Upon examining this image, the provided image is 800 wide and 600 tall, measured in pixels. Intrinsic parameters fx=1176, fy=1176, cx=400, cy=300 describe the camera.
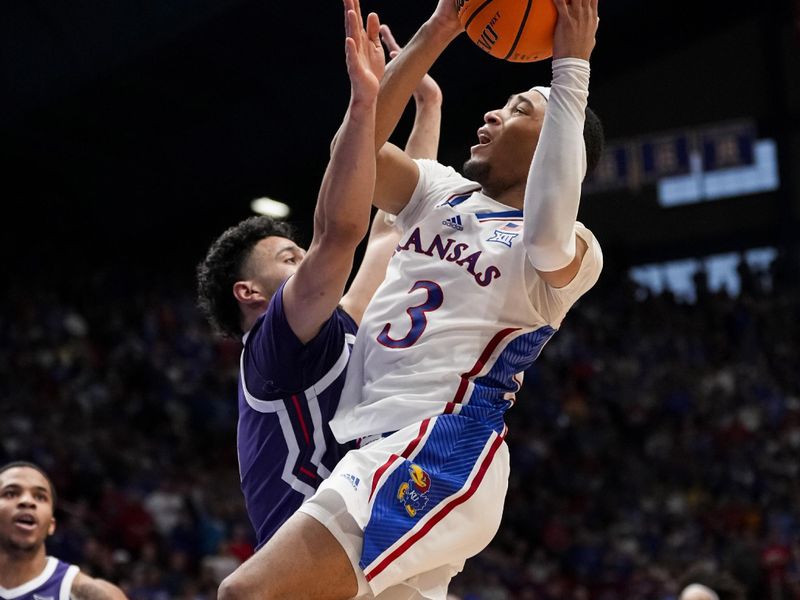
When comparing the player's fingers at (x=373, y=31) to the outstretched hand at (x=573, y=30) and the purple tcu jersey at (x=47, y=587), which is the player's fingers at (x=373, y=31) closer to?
the outstretched hand at (x=573, y=30)

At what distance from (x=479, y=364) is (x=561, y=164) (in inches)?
23.1

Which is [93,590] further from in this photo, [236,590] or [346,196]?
[346,196]

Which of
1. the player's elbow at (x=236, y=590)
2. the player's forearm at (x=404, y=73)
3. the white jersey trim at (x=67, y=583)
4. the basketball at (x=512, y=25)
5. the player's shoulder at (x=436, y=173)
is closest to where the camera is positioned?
Answer: the player's elbow at (x=236, y=590)

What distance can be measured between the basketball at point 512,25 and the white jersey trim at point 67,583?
318 centimetres

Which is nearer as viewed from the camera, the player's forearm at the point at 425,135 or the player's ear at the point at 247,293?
the player's ear at the point at 247,293

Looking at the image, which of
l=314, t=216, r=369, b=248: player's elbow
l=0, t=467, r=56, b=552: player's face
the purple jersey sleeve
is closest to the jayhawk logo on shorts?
the purple jersey sleeve

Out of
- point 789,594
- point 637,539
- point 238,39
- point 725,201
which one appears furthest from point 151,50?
point 725,201

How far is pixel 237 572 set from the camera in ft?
9.17

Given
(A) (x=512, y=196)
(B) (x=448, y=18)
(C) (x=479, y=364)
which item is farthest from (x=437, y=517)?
(B) (x=448, y=18)

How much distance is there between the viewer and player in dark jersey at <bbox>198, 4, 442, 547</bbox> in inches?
120

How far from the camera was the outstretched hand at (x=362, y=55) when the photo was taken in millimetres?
3049

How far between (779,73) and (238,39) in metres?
9.51

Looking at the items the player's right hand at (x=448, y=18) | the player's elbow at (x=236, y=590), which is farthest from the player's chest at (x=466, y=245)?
the player's elbow at (x=236, y=590)

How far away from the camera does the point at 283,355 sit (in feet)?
10.6
